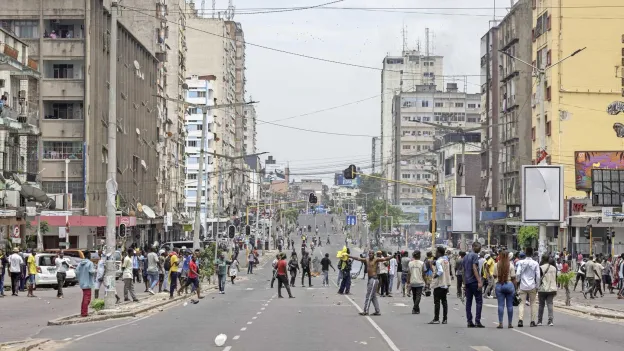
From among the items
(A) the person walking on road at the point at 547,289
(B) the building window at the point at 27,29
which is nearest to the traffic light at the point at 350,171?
(B) the building window at the point at 27,29

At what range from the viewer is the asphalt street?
2102 centimetres

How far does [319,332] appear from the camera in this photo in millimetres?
24516

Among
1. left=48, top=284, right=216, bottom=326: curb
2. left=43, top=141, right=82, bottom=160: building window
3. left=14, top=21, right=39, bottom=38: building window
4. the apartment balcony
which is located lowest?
left=48, top=284, right=216, bottom=326: curb

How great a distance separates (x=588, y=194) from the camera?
74.0 metres

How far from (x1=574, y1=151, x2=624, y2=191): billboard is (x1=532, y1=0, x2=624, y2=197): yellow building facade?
850 centimetres

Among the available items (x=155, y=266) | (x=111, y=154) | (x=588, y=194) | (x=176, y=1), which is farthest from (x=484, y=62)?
(x=111, y=154)

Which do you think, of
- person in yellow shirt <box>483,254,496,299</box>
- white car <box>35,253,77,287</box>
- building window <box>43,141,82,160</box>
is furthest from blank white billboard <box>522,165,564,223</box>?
building window <box>43,141,82,160</box>

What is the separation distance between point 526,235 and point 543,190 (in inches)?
1488

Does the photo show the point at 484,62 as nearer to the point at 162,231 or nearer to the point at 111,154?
the point at 162,231

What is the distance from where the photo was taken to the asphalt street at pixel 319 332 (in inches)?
827

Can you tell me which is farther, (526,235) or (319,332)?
(526,235)

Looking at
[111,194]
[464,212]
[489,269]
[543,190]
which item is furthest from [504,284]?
[464,212]

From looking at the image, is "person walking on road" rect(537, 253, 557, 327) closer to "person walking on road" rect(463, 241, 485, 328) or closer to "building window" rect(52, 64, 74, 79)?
"person walking on road" rect(463, 241, 485, 328)

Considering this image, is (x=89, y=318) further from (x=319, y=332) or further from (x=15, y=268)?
(x=15, y=268)
